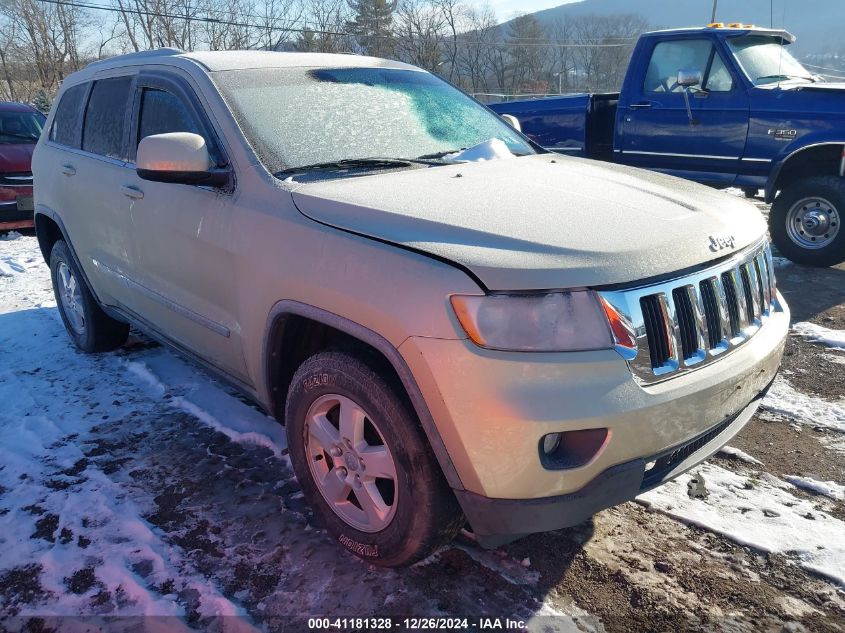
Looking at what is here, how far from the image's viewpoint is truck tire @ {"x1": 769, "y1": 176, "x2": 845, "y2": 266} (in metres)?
6.07

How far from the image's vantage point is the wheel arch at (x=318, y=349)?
6.63 feet

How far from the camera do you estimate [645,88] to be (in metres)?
7.14

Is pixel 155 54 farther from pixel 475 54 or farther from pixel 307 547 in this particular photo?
pixel 475 54

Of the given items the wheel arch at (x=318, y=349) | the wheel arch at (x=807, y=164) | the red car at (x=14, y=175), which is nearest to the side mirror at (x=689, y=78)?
the wheel arch at (x=807, y=164)

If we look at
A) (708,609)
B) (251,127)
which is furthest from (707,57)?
(708,609)

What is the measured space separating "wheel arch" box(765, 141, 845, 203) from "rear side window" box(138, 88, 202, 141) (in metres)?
5.49

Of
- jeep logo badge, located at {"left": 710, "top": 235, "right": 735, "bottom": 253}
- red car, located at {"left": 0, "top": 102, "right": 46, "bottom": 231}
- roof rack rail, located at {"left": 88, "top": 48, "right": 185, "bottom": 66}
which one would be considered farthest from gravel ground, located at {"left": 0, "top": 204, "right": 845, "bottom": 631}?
red car, located at {"left": 0, "top": 102, "right": 46, "bottom": 231}

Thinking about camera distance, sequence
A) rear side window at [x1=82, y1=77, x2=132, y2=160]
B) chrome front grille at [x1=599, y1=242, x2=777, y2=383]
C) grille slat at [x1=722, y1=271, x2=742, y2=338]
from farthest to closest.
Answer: rear side window at [x1=82, y1=77, x2=132, y2=160] → grille slat at [x1=722, y1=271, x2=742, y2=338] → chrome front grille at [x1=599, y1=242, x2=777, y2=383]

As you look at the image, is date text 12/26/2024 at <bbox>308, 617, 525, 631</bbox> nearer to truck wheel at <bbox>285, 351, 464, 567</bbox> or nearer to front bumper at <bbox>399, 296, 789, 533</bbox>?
truck wheel at <bbox>285, 351, 464, 567</bbox>

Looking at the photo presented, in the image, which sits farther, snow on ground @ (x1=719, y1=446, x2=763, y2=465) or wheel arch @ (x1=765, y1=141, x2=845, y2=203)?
wheel arch @ (x1=765, y1=141, x2=845, y2=203)

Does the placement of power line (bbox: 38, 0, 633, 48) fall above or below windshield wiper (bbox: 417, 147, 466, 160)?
above

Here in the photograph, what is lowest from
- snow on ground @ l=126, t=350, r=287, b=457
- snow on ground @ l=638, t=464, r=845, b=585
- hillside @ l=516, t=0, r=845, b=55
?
snow on ground @ l=638, t=464, r=845, b=585

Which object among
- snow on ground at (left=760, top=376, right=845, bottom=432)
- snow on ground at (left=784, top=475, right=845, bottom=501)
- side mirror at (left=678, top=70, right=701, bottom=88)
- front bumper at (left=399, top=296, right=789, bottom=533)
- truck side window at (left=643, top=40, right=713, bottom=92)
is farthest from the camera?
truck side window at (left=643, top=40, right=713, bottom=92)

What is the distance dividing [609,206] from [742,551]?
4.58 ft
